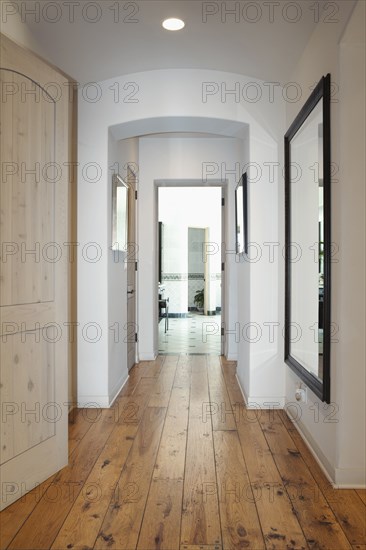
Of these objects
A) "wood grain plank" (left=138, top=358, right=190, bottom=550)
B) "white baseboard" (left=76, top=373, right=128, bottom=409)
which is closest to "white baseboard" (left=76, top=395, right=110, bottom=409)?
"white baseboard" (left=76, top=373, right=128, bottom=409)

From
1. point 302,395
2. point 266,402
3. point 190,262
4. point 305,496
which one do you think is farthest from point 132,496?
point 190,262

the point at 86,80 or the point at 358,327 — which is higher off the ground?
the point at 86,80

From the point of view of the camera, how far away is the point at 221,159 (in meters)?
5.79

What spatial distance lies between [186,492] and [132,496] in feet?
0.90

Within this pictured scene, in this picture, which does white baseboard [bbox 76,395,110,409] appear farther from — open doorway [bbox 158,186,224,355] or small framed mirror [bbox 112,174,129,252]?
open doorway [bbox 158,186,224,355]

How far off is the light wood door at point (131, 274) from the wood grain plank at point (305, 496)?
2323 mm

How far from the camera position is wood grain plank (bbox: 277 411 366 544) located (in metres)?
2.07

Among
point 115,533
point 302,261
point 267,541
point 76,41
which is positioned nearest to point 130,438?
point 115,533

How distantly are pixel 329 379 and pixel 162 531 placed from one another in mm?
1150

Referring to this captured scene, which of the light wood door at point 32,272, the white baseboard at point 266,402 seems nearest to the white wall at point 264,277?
the white baseboard at point 266,402

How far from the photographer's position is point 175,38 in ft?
10.6

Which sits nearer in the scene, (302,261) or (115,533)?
(115,533)

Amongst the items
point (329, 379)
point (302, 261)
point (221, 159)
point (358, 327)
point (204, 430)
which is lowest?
point (204, 430)

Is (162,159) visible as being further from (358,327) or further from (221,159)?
(358,327)
